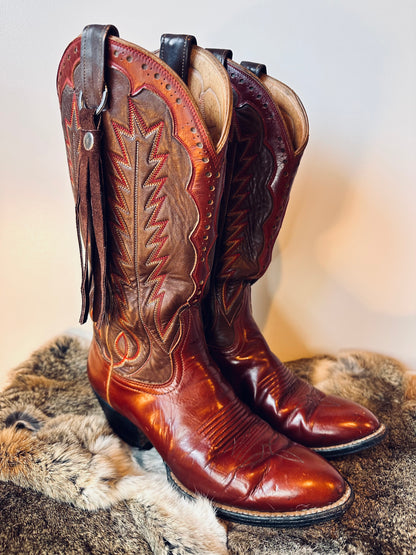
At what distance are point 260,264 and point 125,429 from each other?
50 centimetres

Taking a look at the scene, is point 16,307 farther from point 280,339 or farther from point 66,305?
point 280,339

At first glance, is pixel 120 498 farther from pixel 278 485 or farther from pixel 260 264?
pixel 260 264

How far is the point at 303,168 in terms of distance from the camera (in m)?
1.38

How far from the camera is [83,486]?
2.82 feet

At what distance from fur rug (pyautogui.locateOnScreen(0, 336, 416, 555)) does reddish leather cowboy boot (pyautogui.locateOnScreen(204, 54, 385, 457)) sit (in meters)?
0.09

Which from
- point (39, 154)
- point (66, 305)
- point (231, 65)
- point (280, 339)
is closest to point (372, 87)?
point (231, 65)

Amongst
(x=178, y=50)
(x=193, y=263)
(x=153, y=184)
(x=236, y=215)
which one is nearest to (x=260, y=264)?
(x=236, y=215)

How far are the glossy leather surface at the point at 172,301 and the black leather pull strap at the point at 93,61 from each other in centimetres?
2

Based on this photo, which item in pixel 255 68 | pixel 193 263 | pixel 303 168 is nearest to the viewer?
pixel 193 263

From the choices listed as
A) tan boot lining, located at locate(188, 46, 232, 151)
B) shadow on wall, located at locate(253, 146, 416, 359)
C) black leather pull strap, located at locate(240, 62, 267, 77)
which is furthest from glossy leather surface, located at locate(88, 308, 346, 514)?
shadow on wall, located at locate(253, 146, 416, 359)

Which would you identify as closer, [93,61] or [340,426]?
[93,61]

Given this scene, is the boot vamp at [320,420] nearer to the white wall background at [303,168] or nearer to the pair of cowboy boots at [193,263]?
the pair of cowboy boots at [193,263]

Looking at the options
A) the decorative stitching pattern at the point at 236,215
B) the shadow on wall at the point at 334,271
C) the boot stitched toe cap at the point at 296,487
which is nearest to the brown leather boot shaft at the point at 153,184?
the decorative stitching pattern at the point at 236,215

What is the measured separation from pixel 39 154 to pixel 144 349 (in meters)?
0.73
